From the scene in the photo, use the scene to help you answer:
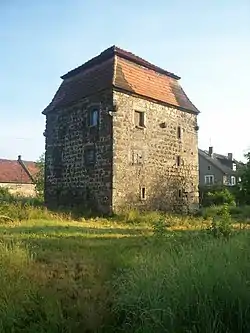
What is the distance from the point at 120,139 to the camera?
20703mm

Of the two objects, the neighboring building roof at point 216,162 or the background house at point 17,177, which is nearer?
the neighboring building roof at point 216,162

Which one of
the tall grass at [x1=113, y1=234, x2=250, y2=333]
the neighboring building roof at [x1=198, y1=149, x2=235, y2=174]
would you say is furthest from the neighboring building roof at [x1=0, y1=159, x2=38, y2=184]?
the tall grass at [x1=113, y1=234, x2=250, y2=333]

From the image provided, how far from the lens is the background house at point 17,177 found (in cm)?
5725

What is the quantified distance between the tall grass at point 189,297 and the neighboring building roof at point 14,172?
2145 inches

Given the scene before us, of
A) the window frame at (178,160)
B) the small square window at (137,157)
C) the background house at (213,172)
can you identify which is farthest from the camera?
the background house at (213,172)

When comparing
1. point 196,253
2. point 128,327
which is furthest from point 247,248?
point 128,327

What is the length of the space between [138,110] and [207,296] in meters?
18.1

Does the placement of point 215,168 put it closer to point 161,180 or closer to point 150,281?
point 161,180

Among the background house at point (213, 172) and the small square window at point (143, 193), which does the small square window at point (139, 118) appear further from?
the background house at point (213, 172)

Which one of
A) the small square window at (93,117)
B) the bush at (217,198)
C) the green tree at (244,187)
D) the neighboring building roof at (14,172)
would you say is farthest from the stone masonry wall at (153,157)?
the neighboring building roof at (14,172)

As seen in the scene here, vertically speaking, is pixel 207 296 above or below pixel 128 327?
above

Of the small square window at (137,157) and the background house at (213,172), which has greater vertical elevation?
the background house at (213,172)

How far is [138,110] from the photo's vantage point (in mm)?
21953

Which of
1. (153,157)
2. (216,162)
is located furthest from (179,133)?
(216,162)
